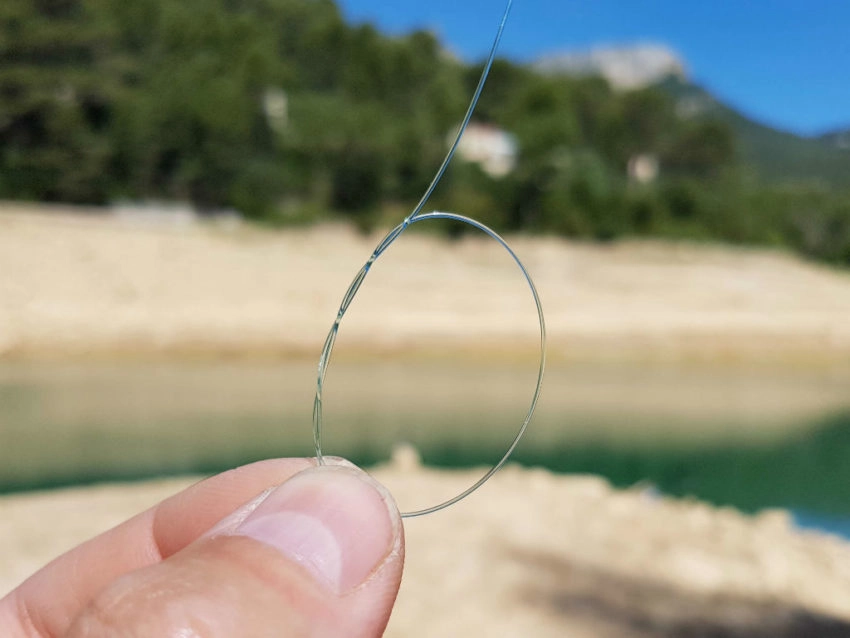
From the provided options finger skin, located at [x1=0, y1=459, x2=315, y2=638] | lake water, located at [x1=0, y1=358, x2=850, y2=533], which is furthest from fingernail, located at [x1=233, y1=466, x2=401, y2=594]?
lake water, located at [x1=0, y1=358, x2=850, y2=533]

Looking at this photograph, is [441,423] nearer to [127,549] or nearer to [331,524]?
[127,549]

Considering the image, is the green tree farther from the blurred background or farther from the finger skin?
the finger skin

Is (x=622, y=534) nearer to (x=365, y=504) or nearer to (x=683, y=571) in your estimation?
(x=683, y=571)

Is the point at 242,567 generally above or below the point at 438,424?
above

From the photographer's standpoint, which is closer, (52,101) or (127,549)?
(127,549)

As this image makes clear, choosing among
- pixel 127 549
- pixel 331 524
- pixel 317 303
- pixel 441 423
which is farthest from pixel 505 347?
pixel 331 524
